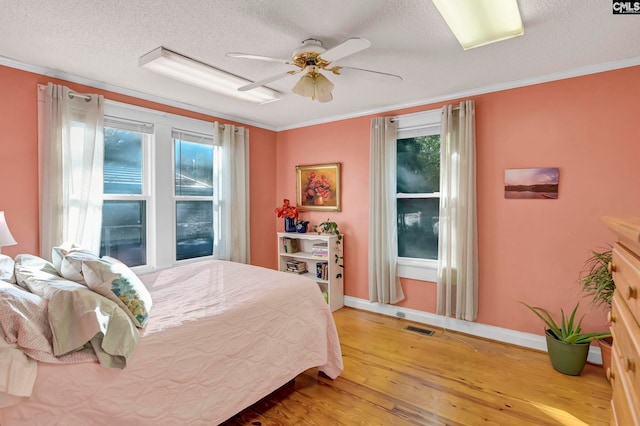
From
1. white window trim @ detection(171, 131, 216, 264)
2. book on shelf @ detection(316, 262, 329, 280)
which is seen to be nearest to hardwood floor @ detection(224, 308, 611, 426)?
book on shelf @ detection(316, 262, 329, 280)

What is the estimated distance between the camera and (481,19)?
1.88 metres

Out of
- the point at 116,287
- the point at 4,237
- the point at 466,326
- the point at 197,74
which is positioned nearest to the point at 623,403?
the point at 116,287

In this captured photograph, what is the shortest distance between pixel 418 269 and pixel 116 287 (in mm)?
3022

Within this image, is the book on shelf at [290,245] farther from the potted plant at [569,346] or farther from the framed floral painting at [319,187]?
the potted plant at [569,346]

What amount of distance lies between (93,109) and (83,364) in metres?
A: 2.42

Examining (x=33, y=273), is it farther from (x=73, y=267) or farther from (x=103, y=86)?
(x=103, y=86)

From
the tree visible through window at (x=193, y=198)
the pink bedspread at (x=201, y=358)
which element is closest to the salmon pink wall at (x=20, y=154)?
the pink bedspread at (x=201, y=358)

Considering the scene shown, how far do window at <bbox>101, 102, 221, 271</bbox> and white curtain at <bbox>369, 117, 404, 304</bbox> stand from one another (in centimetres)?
195

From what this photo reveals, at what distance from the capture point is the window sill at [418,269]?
362 centimetres

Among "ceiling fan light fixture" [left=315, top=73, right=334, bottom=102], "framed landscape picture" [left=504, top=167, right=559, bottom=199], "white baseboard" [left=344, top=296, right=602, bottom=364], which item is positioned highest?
"ceiling fan light fixture" [left=315, top=73, right=334, bottom=102]

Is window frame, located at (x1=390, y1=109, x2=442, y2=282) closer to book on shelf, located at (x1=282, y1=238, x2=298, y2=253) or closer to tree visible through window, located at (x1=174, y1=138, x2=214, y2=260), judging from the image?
book on shelf, located at (x1=282, y1=238, x2=298, y2=253)

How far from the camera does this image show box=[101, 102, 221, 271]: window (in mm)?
3248

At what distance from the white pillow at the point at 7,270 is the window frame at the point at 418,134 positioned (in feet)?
10.8

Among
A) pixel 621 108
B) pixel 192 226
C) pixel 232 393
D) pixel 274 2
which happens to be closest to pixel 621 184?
pixel 621 108
